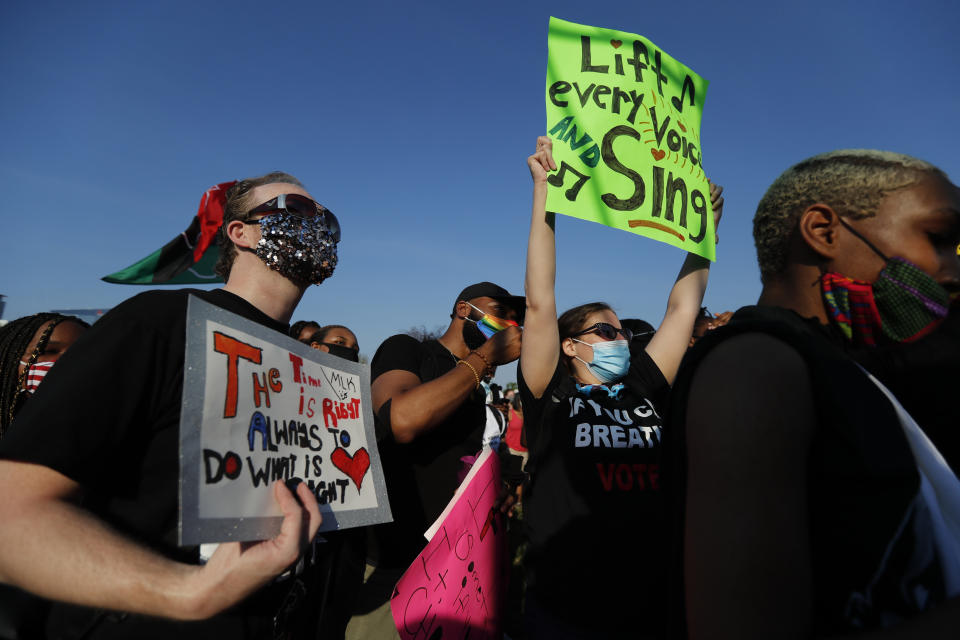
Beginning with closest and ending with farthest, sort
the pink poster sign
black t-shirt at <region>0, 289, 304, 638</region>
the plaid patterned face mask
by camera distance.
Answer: black t-shirt at <region>0, 289, 304, 638</region>, the plaid patterned face mask, the pink poster sign

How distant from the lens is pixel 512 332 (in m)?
3.08

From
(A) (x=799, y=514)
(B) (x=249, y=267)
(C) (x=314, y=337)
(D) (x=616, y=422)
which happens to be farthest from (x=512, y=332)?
(C) (x=314, y=337)

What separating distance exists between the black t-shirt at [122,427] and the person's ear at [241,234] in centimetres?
47

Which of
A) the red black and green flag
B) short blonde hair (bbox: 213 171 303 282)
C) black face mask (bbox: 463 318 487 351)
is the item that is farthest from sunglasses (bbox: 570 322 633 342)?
the red black and green flag

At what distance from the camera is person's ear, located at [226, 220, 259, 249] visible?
1962 millimetres

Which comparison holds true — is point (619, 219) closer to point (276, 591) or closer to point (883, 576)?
point (883, 576)

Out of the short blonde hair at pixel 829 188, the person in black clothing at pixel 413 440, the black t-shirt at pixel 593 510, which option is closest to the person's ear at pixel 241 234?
the person in black clothing at pixel 413 440

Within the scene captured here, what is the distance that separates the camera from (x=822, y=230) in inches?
57.6

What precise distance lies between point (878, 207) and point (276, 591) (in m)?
2.03

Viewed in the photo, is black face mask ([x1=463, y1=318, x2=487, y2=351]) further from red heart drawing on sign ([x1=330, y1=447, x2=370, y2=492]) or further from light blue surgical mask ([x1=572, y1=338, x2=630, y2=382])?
red heart drawing on sign ([x1=330, y1=447, x2=370, y2=492])

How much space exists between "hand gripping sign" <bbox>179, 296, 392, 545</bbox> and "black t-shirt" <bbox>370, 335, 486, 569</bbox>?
89 centimetres

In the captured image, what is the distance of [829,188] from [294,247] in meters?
1.73

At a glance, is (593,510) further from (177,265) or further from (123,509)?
(177,265)

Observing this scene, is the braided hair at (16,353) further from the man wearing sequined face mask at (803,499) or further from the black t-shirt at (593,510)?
the man wearing sequined face mask at (803,499)
